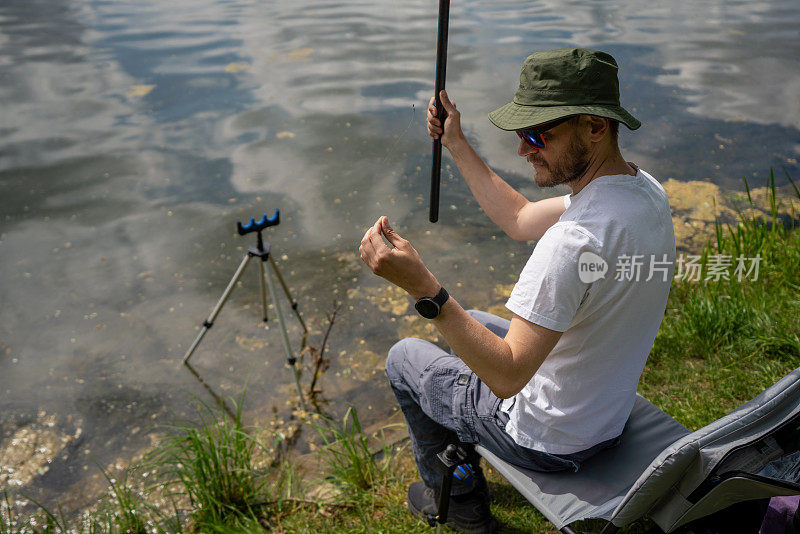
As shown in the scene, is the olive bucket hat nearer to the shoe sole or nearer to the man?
the man

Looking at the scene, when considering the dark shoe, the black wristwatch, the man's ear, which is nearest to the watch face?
the black wristwatch

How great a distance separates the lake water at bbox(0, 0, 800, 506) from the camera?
4.14m

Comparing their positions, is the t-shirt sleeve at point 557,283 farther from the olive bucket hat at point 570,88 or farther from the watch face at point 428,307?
the olive bucket hat at point 570,88

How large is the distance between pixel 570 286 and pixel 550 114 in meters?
0.46

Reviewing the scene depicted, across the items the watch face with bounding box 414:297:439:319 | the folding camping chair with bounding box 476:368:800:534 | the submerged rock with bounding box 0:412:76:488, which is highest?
the watch face with bounding box 414:297:439:319

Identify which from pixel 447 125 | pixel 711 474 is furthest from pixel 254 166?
pixel 711 474

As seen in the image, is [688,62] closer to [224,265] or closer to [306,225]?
[306,225]

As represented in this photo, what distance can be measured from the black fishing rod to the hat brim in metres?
0.23

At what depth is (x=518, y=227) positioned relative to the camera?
2.35m

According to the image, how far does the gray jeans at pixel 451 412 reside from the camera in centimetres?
193

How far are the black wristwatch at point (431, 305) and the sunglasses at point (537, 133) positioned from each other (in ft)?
1.66

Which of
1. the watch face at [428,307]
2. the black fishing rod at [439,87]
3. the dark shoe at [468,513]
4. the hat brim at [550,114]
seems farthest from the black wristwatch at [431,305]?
the dark shoe at [468,513]

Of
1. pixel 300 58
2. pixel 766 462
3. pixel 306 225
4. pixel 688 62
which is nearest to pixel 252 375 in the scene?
pixel 306 225

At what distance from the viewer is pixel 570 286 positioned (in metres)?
1.54
